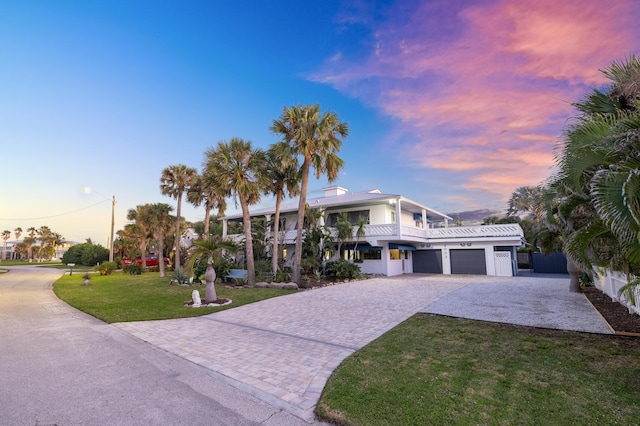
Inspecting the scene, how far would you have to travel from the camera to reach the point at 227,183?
16781 mm

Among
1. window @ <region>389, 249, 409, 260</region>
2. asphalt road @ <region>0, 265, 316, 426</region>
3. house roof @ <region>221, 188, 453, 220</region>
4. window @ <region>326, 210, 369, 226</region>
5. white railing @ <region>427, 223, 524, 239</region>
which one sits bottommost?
asphalt road @ <region>0, 265, 316, 426</region>

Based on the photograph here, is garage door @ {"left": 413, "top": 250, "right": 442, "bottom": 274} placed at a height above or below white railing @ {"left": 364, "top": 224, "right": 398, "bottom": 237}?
below

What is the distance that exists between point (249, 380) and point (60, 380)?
2983 mm

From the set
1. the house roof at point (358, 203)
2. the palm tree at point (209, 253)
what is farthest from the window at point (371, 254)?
the palm tree at point (209, 253)

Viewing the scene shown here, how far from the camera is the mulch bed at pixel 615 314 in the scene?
712 centimetres

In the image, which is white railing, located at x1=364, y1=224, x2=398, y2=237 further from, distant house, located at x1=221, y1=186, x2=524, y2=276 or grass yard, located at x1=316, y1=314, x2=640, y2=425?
grass yard, located at x1=316, y1=314, x2=640, y2=425

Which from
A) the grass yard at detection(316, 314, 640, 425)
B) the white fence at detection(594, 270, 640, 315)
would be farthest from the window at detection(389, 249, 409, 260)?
the grass yard at detection(316, 314, 640, 425)

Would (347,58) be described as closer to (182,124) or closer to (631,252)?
(182,124)

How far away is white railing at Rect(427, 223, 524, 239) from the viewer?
21469 mm

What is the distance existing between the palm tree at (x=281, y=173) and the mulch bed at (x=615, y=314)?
14624 mm

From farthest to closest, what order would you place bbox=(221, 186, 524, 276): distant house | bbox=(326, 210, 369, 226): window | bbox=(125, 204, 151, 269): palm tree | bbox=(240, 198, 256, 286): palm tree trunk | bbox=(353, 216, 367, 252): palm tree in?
1. bbox=(125, 204, 151, 269): palm tree
2. bbox=(326, 210, 369, 226): window
3. bbox=(221, 186, 524, 276): distant house
4. bbox=(353, 216, 367, 252): palm tree
5. bbox=(240, 198, 256, 286): palm tree trunk

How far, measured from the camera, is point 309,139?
16844 mm

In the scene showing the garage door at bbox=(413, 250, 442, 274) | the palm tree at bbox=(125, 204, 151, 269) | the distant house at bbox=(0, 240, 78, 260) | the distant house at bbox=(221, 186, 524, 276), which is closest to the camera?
the distant house at bbox=(221, 186, 524, 276)

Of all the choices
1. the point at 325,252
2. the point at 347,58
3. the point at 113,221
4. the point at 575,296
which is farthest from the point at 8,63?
the point at 575,296
